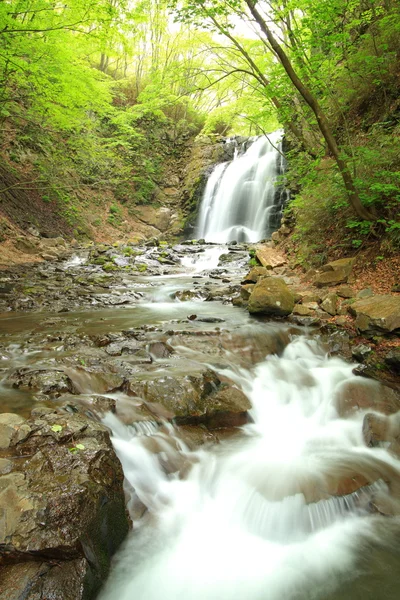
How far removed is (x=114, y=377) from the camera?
390cm

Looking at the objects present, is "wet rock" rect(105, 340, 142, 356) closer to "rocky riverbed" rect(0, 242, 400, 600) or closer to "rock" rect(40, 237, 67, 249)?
"rocky riverbed" rect(0, 242, 400, 600)

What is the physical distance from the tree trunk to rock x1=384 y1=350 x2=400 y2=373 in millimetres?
3164

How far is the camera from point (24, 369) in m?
3.93

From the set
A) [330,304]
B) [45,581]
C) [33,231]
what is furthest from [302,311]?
[33,231]

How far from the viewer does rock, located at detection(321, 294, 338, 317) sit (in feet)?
20.1

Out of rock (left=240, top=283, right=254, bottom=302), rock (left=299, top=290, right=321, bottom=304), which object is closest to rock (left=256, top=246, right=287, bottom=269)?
rock (left=240, top=283, right=254, bottom=302)

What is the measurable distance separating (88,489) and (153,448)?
3.67 ft

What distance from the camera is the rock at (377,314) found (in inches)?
193

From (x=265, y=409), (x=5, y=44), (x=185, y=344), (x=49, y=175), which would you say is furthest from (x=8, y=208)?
(x=265, y=409)

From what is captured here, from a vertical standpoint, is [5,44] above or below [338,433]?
above

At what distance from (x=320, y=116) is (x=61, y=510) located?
272 inches

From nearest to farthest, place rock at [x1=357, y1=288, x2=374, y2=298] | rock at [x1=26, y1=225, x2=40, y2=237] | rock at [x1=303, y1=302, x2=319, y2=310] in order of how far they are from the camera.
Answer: rock at [x1=357, y1=288, x2=374, y2=298], rock at [x1=303, y1=302, x2=319, y2=310], rock at [x1=26, y1=225, x2=40, y2=237]

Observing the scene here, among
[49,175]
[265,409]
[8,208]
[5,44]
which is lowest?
[265,409]

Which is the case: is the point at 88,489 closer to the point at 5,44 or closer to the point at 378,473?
the point at 378,473
